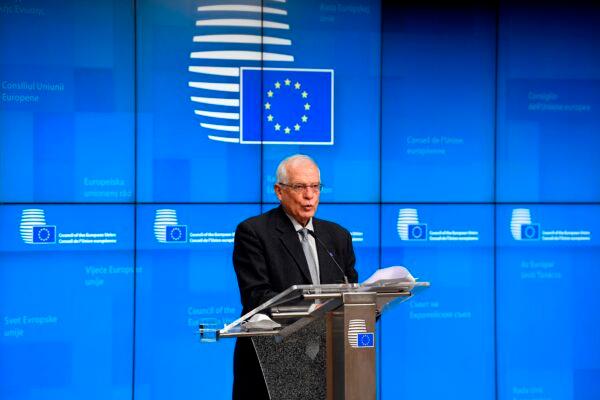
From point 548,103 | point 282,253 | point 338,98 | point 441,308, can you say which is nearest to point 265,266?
point 282,253

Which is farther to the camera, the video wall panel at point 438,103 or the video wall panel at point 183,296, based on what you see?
the video wall panel at point 438,103

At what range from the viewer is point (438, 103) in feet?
19.9

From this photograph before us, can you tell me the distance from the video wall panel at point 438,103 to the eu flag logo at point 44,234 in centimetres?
216

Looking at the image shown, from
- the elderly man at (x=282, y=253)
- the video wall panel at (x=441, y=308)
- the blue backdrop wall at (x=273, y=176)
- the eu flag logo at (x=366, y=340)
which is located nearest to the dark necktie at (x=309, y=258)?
the elderly man at (x=282, y=253)

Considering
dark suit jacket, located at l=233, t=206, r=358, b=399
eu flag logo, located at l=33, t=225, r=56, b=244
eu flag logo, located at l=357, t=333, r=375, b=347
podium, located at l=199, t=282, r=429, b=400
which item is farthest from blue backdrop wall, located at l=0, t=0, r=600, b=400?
eu flag logo, located at l=357, t=333, r=375, b=347

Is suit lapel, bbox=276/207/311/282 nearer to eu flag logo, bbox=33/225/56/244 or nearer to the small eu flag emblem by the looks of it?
the small eu flag emblem

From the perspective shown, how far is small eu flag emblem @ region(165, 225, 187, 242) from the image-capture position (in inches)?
224

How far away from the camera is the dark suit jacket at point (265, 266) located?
3504 millimetres

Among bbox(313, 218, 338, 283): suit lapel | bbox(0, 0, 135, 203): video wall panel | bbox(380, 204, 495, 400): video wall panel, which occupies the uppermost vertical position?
bbox(0, 0, 135, 203): video wall panel

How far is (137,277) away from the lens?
5.66m

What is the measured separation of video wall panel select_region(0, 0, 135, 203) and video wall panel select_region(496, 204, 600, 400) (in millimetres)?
2657

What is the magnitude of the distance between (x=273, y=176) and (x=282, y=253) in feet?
7.53

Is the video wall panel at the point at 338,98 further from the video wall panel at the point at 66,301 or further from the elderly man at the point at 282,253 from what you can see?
the elderly man at the point at 282,253

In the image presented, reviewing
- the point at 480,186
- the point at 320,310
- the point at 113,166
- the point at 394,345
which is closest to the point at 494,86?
the point at 480,186
